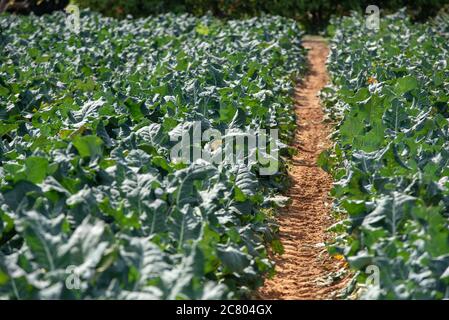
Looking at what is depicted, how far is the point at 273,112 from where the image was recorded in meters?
10.1

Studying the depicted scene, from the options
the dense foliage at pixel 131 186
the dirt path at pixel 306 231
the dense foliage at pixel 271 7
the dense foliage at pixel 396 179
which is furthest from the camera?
the dense foliage at pixel 271 7

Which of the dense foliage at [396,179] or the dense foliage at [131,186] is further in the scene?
the dense foliage at [396,179]

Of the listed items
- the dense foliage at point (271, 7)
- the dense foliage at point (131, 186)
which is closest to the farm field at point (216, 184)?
the dense foliage at point (131, 186)

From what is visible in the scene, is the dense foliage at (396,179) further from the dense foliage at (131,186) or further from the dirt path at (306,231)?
the dense foliage at (131,186)

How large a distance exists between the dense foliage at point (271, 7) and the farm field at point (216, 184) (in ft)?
43.7

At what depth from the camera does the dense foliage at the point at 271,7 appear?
2653 centimetres

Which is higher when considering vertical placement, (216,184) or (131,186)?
(131,186)

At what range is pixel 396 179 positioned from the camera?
6.20 meters

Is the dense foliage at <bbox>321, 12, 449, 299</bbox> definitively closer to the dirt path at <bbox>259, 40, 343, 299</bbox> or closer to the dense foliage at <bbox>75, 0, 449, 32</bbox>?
the dirt path at <bbox>259, 40, 343, 299</bbox>

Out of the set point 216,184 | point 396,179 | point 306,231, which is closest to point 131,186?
point 216,184

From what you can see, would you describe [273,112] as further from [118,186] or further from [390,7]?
[390,7]

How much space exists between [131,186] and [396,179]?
1802 millimetres

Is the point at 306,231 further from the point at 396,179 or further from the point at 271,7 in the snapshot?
the point at 271,7

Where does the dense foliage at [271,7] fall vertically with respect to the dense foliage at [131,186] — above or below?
below
